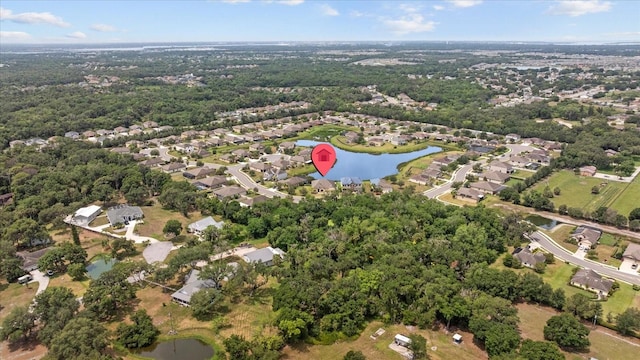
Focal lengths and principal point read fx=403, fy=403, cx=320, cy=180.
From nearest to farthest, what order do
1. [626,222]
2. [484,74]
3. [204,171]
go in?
[626,222], [204,171], [484,74]

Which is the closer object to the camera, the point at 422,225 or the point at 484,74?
the point at 422,225

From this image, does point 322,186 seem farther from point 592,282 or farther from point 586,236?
point 592,282

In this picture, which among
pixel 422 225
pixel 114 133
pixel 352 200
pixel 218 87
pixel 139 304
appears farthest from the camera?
pixel 218 87

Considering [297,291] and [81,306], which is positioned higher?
[297,291]

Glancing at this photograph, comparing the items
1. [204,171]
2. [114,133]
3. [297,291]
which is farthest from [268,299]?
[114,133]

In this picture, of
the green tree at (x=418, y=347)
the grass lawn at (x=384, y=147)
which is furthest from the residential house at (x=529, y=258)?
the grass lawn at (x=384, y=147)

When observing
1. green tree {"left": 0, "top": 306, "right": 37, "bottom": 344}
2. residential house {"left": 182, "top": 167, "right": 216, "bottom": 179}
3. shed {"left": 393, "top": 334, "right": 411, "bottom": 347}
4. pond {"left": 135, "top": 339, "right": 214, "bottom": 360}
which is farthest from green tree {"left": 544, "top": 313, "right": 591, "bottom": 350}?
residential house {"left": 182, "top": 167, "right": 216, "bottom": 179}

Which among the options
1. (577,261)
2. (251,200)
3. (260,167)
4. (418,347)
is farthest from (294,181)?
(418,347)

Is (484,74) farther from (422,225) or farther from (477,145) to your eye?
(422,225)

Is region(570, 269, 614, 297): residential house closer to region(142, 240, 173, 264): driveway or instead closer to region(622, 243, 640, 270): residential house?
region(622, 243, 640, 270): residential house
